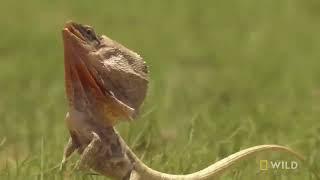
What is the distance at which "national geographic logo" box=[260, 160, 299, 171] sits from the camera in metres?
4.54

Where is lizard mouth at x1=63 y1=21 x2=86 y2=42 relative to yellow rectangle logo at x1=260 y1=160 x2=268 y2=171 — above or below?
above

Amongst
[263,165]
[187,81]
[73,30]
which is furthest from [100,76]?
[187,81]

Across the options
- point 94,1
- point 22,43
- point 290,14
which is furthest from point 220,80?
point 94,1

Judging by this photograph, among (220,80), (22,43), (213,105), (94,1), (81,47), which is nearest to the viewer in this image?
(81,47)

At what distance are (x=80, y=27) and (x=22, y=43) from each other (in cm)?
533

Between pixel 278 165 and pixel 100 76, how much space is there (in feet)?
5.01

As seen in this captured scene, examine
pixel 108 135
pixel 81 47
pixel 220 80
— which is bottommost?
pixel 220 80

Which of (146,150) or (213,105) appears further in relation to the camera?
(213,105)

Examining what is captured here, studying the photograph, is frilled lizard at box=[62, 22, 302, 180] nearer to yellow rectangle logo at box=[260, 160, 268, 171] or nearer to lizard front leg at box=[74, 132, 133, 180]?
lizard front leg at box=[74, 132, 133, 180]

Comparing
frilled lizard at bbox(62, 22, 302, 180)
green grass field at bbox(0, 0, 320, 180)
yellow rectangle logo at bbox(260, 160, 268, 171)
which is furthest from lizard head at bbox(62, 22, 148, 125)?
yellow rectangle logo at bbox(260, 160, 268, 171)

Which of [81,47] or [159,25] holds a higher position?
[81,47]

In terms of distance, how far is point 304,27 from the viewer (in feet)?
31.7

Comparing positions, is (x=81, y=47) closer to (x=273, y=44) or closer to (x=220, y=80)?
(x=220, y=80)

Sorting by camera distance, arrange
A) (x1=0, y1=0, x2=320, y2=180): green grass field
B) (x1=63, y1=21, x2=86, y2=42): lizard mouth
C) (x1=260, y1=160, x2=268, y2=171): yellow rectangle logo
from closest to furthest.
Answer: (x1=63, y1=21, x2=86, y2=42): lizard mouth
(x1=260, y1=160, x2=268, y2=171): yellow rectangle logo
(x1=0, y1=0, x2=320, y2=180): green grass field
